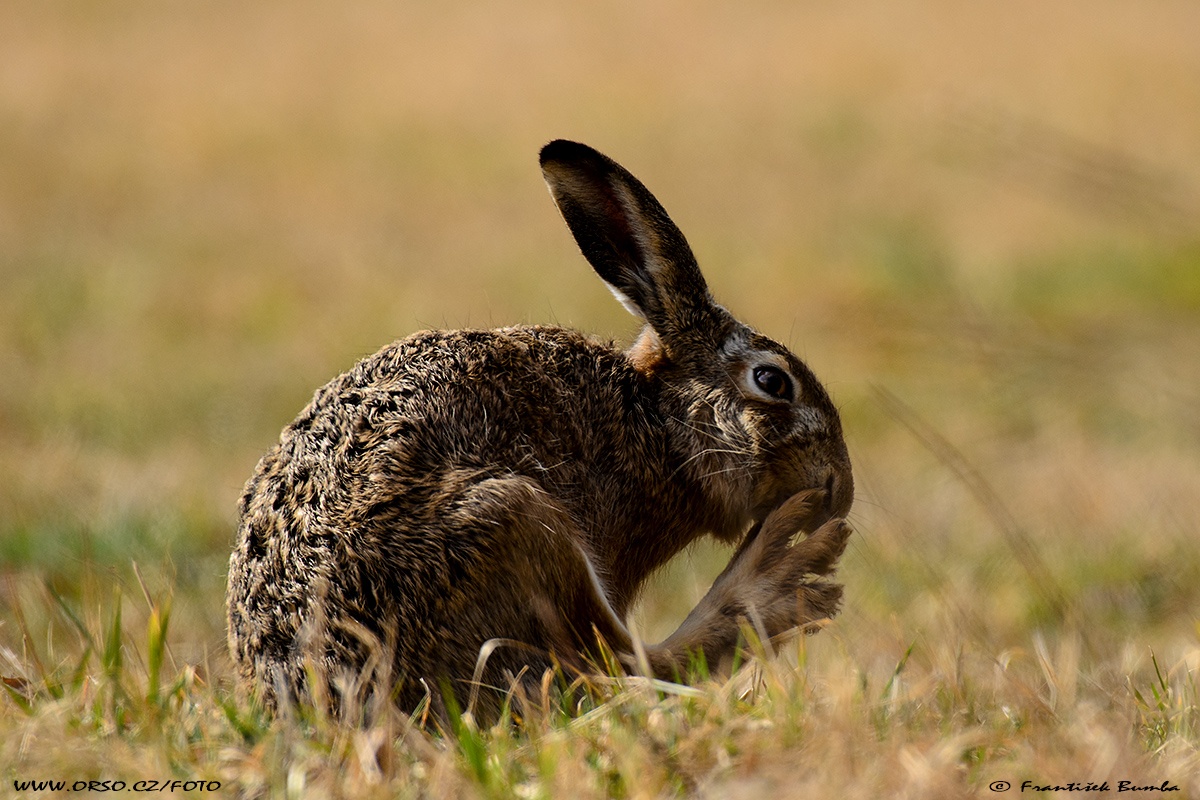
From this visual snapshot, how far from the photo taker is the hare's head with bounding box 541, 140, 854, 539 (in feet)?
13.5


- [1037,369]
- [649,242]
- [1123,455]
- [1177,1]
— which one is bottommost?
[1123,455]

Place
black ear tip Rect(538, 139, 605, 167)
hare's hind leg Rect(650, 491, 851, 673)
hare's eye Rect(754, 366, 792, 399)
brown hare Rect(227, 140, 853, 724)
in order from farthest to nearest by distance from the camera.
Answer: hare's eye Rect(754, 366, 792, 399) → black ear tip Rect(538, 139, 605, 167) → hare's hind leg Rect(650, 491, 851, 673) → brown hare Rect(227, 140, 853, 724)

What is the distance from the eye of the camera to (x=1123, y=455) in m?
8.68

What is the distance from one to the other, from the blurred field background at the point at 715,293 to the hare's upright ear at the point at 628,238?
287 mm

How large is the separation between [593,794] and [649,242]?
2.02 meters

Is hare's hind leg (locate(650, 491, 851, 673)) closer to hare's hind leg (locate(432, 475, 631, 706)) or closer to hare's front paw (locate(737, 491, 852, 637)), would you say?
hare's front paw (locate(737, 491, 852, 637))

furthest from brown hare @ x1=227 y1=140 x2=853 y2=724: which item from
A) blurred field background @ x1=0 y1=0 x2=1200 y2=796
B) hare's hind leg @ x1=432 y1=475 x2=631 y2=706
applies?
blurred field background @ x1=0 y1=0 x2=1200 y2=796

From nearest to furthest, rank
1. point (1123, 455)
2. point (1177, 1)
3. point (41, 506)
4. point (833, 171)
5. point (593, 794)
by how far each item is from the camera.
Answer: point (593, 794), point (41, 506), point (1123, 455), point (833, 171), point (1177, 1)

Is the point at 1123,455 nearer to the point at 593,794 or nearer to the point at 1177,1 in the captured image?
the point at 593,794

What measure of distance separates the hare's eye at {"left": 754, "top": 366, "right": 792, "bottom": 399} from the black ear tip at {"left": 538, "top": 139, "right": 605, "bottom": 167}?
2.59 feet

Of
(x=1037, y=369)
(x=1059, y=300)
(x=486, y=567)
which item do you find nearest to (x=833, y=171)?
(x=1059, y=300)

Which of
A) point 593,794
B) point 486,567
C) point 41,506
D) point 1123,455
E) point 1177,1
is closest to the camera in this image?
point 593,794

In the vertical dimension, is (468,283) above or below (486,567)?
above

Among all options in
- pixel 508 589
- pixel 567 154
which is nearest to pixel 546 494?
pixel 508 589
